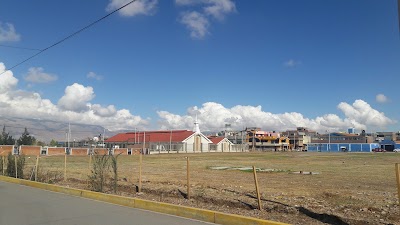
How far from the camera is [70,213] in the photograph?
1102 centimetres

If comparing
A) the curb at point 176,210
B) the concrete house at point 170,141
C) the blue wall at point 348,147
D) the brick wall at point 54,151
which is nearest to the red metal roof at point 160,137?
the concrete house at point 170,141

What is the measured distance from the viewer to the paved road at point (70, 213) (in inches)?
386

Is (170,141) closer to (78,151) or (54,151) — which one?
(78,151)

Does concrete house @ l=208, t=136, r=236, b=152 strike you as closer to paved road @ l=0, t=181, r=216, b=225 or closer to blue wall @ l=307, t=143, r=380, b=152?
blue wall @ l=307, t=143, r=380, b=152

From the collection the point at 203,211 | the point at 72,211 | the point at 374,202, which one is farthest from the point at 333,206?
the point at 72,211

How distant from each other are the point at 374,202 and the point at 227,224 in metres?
4.89

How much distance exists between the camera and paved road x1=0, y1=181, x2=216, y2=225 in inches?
386

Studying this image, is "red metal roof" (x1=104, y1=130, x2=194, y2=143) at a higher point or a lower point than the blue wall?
higher

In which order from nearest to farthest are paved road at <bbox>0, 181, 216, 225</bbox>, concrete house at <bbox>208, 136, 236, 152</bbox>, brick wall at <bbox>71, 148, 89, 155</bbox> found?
paved road at <bbox>0, 181, 216, 225</bbox> → brick wall at <bbox>71, 148, 89, 155</bbox> → concrete house at <bbox>208, 136, 236, 152</bbox>

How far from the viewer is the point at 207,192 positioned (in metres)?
14.3

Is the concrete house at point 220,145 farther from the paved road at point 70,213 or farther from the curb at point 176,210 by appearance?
the paved road at point 70,213

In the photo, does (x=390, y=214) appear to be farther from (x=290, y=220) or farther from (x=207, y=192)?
(x=207, y=192)

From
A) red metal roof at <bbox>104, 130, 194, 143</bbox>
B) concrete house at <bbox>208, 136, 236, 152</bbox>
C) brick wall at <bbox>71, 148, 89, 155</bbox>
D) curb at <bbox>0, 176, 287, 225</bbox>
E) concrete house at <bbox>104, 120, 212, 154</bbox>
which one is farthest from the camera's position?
concrete house at <bbox>208, 136, 236, 152</bbox>

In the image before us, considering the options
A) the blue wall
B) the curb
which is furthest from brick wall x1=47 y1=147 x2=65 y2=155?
the blue wall
